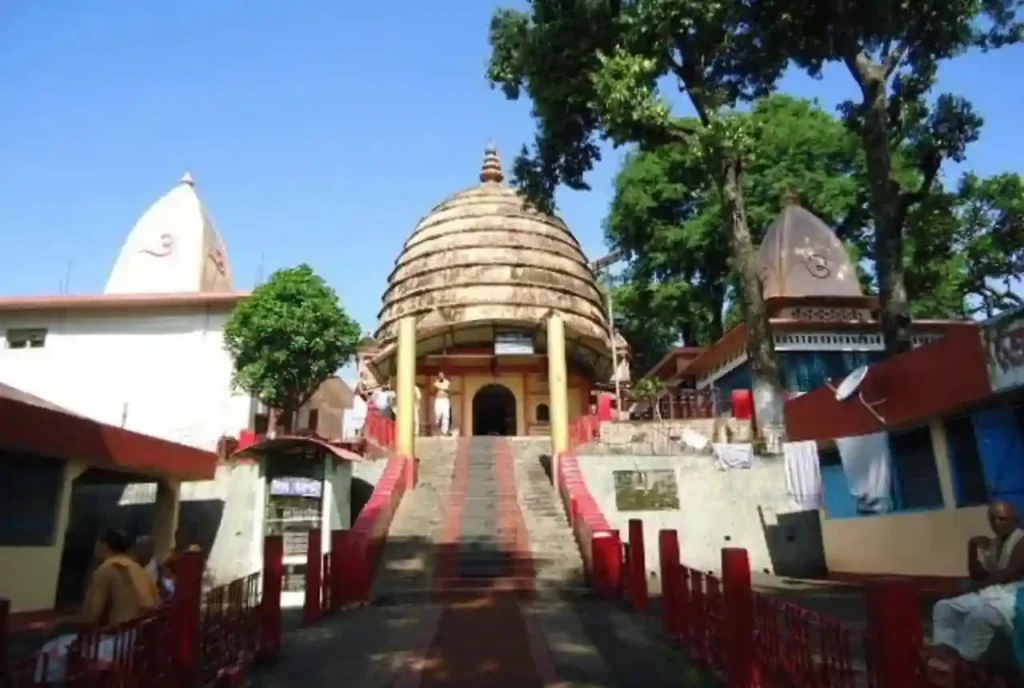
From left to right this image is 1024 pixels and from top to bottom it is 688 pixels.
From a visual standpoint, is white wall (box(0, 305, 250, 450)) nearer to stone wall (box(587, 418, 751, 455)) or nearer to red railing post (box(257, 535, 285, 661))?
stone wall (box(587, 418, 751, 455))

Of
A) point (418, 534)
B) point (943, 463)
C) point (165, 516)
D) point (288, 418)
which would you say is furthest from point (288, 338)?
point (943, 463)

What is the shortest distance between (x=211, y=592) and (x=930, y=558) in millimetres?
9224

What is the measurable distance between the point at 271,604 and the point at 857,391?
8.85 metres

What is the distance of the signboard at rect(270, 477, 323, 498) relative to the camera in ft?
45.9

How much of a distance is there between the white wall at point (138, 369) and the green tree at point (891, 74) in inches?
651

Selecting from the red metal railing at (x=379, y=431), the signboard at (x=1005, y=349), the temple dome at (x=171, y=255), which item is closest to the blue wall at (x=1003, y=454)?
the signboard at (x=1005, y=349)

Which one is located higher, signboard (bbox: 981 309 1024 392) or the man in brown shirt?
signboard (bbox: 981 309 1024 392)

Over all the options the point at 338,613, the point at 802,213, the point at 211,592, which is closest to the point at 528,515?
the point at 338,613

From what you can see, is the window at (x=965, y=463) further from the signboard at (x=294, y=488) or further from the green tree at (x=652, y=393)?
the signboard at (x=294, y=488)

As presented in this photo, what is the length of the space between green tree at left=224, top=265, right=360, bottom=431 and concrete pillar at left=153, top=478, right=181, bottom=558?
5430 mm

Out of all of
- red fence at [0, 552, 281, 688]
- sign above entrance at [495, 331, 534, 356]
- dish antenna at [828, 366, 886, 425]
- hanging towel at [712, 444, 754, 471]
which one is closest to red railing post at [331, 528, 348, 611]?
red fence at [0, 552, 281, 688]

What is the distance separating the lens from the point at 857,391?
12.0 m

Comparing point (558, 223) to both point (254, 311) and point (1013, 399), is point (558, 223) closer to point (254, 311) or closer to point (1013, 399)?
point (254, 311)

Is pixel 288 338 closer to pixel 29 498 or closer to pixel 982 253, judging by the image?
pixel 29 498
